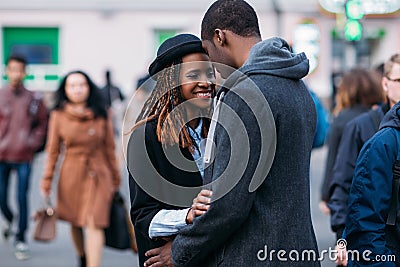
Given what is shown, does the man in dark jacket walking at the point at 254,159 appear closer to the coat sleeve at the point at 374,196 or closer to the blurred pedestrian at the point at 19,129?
the coat sleeve at the point at 374,196

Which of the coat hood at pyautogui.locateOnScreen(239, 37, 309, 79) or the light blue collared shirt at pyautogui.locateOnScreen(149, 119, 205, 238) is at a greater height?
the coat hood at pyautogui.locateOnScreen(239, 37, 309, 79)

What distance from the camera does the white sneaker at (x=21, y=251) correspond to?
8.34 meters

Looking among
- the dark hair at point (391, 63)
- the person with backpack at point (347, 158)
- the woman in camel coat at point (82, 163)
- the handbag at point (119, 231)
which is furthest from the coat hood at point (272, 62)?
the woman in camel coat at point (82, 163)

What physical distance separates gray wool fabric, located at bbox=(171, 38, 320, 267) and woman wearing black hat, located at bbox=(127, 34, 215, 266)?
0.27m

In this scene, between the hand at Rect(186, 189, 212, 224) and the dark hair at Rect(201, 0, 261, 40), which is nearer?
the hand at Rect(186, 189, 212, 224)

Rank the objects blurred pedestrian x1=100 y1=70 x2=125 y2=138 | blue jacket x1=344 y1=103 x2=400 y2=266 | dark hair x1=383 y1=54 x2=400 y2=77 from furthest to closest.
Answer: blurred pedestrian x1=100 y1=70 x2=125 y2=138
dark hair x1=383 y1=54 x2=400 y2=77
blue jacket x1=344 y1=103 x2=400 y2=266

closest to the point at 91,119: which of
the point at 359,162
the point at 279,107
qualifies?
the point at 359,162

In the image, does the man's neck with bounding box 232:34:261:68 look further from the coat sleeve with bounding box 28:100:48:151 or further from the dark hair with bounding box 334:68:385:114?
the coat sleeve with bounding box 28:100:48:151

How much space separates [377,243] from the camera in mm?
3662

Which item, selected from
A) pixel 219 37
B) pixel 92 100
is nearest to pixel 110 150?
pixel 92 100

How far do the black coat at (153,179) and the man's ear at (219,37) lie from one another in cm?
47

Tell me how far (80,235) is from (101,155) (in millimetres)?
734

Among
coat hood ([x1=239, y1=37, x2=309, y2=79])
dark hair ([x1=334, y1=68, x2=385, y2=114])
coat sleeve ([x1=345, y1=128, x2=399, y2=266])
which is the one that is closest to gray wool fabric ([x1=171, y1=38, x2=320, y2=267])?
coat hood ([x1=239, y1=37, x2=309, y2=79])

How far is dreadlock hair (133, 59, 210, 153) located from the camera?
3428mm
